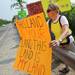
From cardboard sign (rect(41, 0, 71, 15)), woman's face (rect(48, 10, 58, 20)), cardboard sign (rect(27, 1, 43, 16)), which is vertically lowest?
cardboard sign (rect(27, 1, 43, 16))

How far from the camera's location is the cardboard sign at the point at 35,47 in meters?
7.90

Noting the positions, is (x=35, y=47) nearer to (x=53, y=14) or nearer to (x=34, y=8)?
(x=53, y=14)

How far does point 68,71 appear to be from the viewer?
989 centimetres

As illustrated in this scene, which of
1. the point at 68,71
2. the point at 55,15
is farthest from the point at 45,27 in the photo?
the point at 68,71

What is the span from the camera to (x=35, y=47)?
27.6 feet

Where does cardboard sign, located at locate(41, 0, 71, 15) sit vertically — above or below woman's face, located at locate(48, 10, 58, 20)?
below

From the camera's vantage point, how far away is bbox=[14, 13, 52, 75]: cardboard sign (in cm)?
790

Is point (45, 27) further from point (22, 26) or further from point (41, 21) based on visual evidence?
point (22, 26)

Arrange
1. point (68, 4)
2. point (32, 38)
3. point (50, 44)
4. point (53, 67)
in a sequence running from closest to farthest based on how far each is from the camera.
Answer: point (50, 44) → point (32, 38) → point (53, 67) → point (68, 4)

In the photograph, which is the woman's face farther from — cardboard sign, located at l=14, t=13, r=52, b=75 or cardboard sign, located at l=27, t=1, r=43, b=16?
cardboard sign, located at l=27, t=1, r=43, b=16

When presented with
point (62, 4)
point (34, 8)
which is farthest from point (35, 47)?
point (34, 8)

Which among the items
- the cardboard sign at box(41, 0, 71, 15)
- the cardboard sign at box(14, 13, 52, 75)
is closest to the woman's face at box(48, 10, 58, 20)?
the cardboard sign at box(14, 13, 52, 75)

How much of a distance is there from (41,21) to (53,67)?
3.34 meters

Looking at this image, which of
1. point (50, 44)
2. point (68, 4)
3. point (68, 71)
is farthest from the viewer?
point (68, 4)
